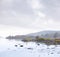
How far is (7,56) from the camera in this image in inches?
1243

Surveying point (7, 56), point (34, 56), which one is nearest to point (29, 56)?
point (34, 56)

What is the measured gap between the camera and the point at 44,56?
3238cm

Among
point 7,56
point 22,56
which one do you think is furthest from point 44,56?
point 7,56

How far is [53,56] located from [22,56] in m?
5.21

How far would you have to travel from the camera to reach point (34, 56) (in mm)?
32656

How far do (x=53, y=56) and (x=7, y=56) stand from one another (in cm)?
769

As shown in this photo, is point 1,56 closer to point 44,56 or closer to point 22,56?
point 22,56

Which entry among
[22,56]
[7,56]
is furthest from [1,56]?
[22,56]

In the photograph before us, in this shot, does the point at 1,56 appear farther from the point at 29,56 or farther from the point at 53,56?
the point at 53,56

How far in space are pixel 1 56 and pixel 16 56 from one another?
8.02 feet

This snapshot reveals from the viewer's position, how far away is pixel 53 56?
107ft

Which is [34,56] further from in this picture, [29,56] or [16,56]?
[16,56]

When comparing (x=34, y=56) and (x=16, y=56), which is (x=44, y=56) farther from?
(x=16, y=56)

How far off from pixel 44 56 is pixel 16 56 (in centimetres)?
465
